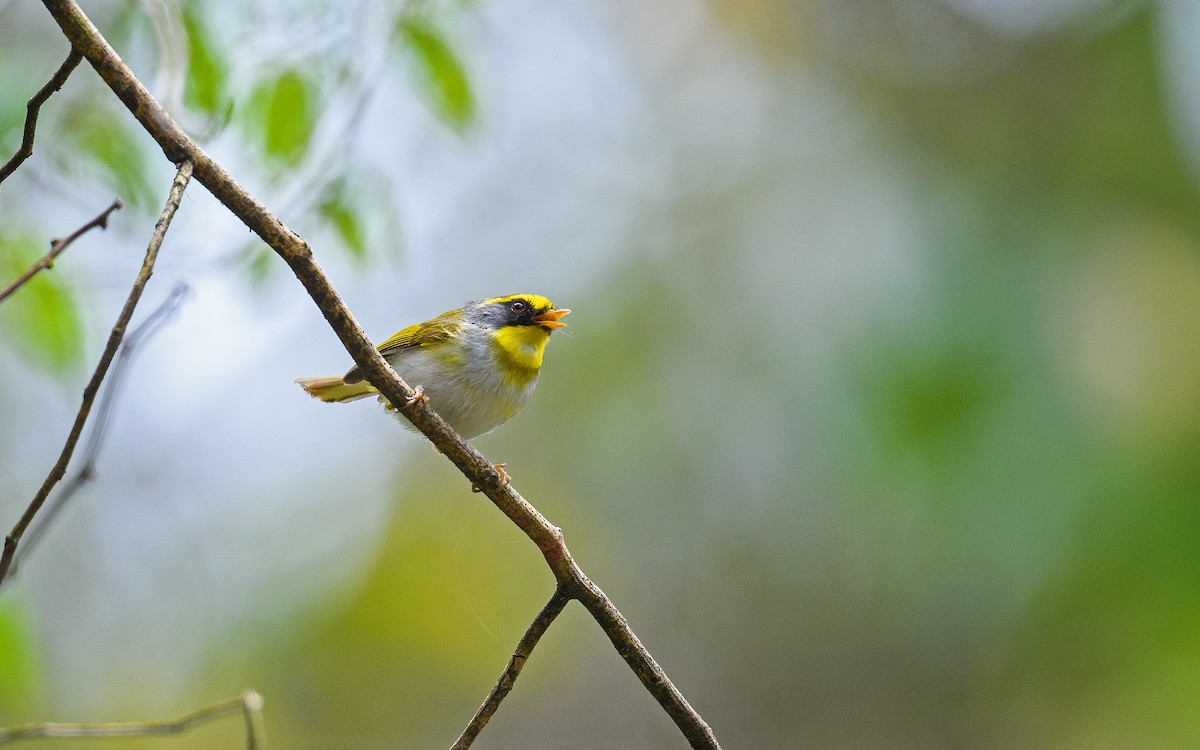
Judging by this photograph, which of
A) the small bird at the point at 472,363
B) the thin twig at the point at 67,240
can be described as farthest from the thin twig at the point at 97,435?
the small bird at the point at 472,363

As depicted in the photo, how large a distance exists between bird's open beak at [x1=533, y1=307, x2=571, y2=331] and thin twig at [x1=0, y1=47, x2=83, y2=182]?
2.92 metres

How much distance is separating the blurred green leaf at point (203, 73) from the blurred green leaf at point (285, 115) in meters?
0.15

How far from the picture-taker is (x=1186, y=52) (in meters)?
8.38

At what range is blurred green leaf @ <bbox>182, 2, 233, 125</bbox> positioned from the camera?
9.44 ft

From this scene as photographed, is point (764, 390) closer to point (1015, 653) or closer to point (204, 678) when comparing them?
point (1015, 653)

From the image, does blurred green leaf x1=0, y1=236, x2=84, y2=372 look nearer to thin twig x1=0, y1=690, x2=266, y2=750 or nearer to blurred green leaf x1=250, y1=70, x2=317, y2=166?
blurred green leaf x1=250, y1=70, x2=317, y2=166

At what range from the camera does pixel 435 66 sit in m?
3.17

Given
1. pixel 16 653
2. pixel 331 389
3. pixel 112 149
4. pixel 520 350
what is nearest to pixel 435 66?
pixel 112 149

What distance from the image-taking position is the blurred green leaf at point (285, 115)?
10.1 feet

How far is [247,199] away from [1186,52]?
29.5 feet

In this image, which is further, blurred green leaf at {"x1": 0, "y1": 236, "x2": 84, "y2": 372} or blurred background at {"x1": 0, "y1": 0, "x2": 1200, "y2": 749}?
blurred background at {"x1": 0, "y1": 0, "x2": 1200, "y2": 749}

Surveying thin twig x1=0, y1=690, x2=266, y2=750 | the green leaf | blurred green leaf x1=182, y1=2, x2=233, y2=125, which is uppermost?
the green leaf

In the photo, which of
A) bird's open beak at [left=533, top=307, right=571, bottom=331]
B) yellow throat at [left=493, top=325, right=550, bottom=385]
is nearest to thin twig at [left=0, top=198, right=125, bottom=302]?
yellow throat at [left=493, top=325, right=550, bottom=385]

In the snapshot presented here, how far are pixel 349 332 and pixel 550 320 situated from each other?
256 centimetres
